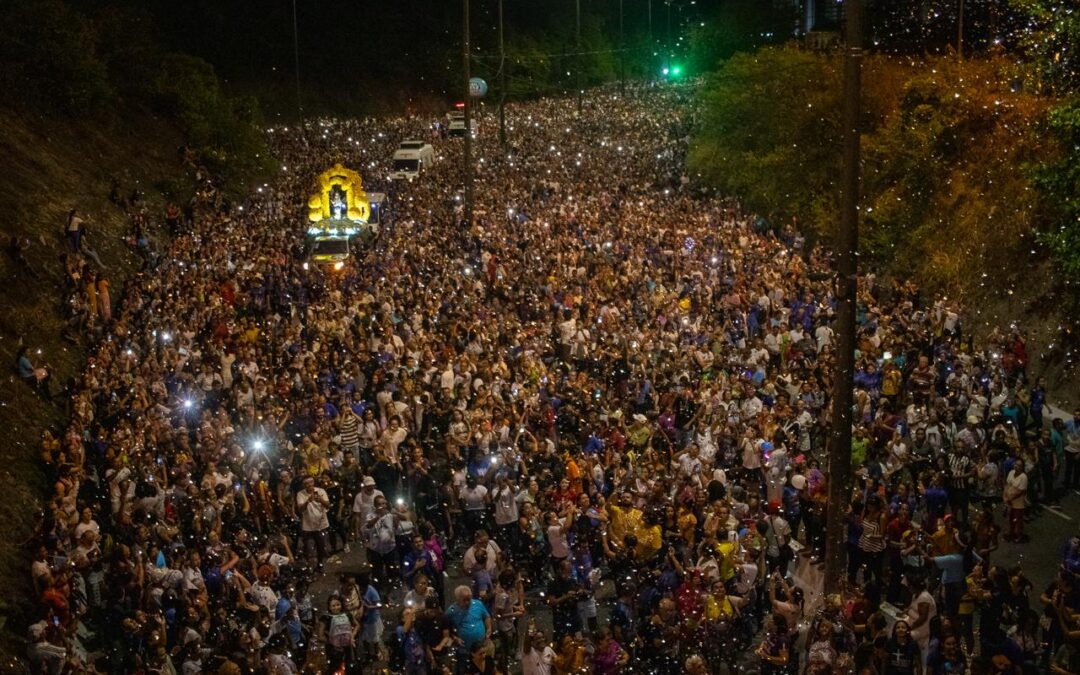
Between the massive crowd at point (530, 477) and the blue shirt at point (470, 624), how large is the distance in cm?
3

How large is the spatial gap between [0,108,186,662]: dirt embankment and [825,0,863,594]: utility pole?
8.13m

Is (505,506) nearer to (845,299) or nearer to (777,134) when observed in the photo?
(845,299)

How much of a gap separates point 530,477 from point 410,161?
1082 inches

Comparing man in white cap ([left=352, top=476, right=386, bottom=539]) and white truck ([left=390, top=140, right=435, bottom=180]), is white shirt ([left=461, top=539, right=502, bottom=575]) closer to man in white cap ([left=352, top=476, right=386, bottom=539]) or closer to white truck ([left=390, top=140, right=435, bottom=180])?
man in white cap ([left=352, top=476, right=386, bottom=539])

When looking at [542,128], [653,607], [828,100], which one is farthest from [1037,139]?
[542,128]

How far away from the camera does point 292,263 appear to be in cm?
2241

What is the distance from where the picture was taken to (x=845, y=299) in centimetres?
913

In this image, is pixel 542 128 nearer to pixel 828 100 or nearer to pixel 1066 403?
pixel 828 100

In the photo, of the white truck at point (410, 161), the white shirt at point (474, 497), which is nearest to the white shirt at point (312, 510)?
the white shirt at point (474, 497)

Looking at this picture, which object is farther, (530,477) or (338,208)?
(338,208)

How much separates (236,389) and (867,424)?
8.73m

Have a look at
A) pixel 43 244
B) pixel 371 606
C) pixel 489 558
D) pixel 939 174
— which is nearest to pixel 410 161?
pixel 43 244

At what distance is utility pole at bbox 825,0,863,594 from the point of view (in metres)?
8.80

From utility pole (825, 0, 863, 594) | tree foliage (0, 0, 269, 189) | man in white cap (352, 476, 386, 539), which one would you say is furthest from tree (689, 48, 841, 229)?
man in white cap (352, 476, 386, 539)
